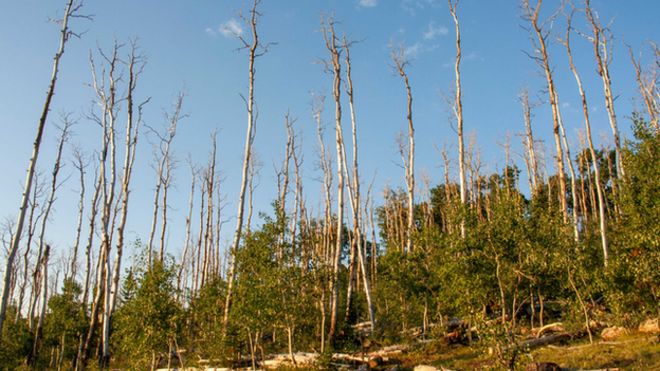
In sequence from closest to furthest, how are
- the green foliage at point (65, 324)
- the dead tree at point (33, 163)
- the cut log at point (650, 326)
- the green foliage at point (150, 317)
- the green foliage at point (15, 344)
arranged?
1. the dead tree at point (33, 163)
2. the green foliage at point (150, 317)
3. the cut log at point (650, 326)
4. the green foliage at point (15, 344)
5. the green foliage at point (65, 324)

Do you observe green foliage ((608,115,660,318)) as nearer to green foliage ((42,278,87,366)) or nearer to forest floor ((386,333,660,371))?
forest floor ((386,333,660,371))

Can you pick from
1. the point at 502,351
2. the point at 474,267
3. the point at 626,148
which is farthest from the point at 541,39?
the point at 502,351

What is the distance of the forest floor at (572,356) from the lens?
1253cm

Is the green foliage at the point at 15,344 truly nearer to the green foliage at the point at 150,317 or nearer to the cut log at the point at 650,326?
the green foliage at the point at 150,317

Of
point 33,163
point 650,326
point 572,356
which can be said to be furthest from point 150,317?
point 650,326

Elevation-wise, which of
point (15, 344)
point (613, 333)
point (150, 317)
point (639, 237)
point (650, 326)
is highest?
point (639, 237)

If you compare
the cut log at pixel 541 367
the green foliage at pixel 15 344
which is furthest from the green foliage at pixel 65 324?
the cut log at pixel 541 367

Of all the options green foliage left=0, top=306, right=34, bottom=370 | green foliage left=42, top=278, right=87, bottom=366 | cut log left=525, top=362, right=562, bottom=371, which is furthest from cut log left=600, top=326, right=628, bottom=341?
green foliage left=0, top=306, right=34, bottom=370

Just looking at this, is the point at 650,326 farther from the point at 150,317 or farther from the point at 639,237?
the point at 150,317

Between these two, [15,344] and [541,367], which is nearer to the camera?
[541,367]

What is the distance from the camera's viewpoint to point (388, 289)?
2031 cm

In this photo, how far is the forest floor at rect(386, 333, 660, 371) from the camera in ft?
41.1

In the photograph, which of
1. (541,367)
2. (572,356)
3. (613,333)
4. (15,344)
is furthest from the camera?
(15,344)

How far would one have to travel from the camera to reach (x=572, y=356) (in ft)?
47.7
